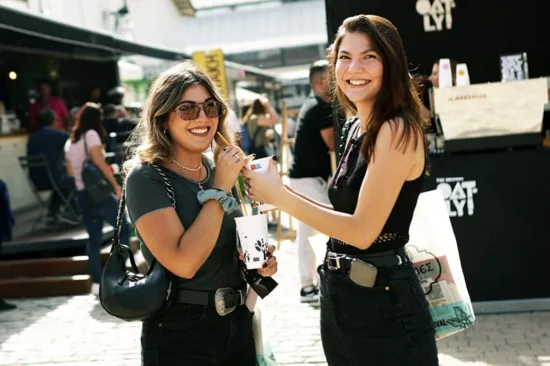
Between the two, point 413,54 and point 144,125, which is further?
point 413,54

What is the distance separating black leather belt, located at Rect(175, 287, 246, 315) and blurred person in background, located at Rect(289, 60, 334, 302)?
4495 mm

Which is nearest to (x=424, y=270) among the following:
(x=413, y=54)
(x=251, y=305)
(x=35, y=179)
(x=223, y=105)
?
(x=251, y=305)

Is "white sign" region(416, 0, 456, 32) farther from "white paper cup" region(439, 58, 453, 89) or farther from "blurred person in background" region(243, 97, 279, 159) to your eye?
"blurred person in background" region(243, 97, 279, 159)

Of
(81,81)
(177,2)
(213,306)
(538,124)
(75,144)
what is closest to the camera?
(213,306)

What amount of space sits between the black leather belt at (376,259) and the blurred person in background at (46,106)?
10.0m

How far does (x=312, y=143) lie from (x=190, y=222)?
4.65 meters

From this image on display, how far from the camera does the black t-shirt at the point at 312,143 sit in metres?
7.29

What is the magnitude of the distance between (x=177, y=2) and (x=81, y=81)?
1005 inches

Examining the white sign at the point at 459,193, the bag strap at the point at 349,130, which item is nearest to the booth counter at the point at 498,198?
the white sign at the point at 459,193

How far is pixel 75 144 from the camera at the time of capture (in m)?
8.62

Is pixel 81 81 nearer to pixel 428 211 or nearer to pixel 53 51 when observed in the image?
pixel 53 51

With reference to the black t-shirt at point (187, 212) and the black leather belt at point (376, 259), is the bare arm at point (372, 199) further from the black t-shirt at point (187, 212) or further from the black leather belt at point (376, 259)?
the black t-shirt at point (187, 212)

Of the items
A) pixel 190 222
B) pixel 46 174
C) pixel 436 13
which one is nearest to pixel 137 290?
pixel 190 222

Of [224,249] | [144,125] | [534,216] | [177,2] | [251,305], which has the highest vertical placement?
[177,2]
